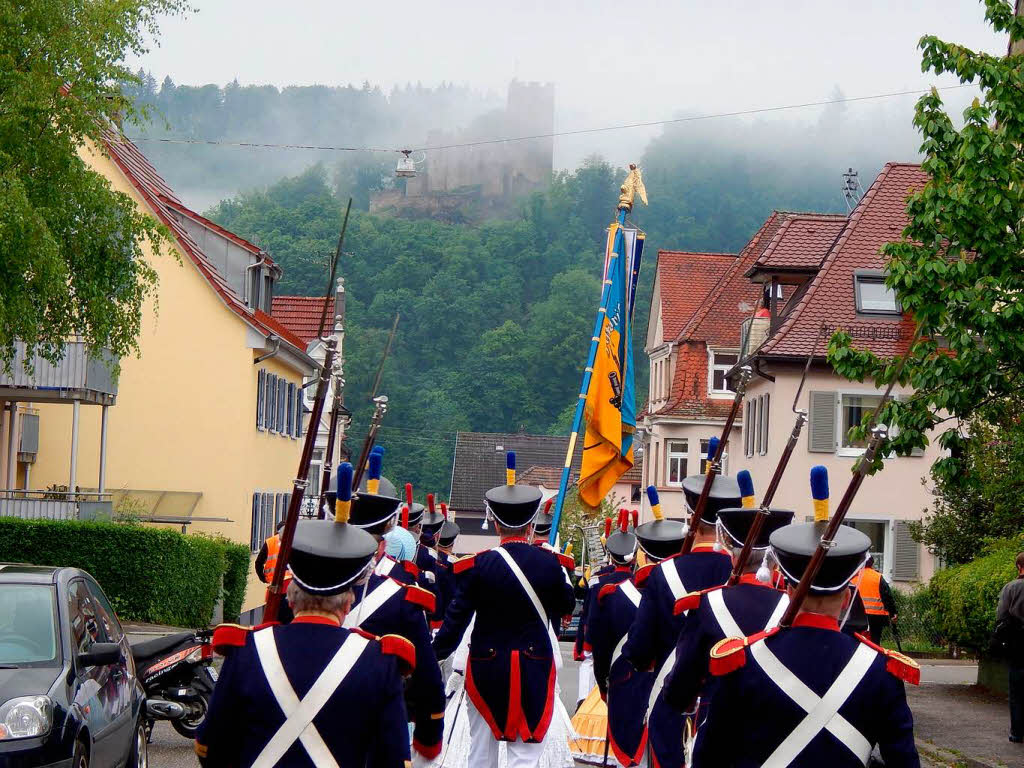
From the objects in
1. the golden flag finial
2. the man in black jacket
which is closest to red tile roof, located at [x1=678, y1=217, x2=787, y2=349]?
the man in black jacket

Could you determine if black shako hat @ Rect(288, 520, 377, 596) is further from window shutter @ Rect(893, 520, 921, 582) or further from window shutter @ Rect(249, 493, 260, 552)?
window shutter @ Rect(893, 520, 921, 582)

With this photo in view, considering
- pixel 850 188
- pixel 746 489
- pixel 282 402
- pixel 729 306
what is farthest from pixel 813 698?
pixel 729 306

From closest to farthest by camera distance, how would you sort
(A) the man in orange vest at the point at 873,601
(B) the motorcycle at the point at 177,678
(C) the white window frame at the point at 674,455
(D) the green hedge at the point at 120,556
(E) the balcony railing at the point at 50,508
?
(A) the man in orange vest at the point at 873,601 → (B) the motorcycle at the point at 177,678 → (D) the green hedge at the point at 120,556 → (E) the balcony railing at the point at 50,508 → (C) the white window frame at the point at 674,455

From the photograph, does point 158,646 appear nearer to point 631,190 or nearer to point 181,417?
point 631,190

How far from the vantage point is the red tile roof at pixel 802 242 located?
138 ft

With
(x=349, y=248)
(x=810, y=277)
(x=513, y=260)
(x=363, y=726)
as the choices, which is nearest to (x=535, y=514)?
(x=363, y=726)

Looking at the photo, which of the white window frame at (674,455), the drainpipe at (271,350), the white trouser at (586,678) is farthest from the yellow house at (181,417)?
the white trouser at (586,678)

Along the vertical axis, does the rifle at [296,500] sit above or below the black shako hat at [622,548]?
above

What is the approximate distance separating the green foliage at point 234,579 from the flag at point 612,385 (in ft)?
60.3

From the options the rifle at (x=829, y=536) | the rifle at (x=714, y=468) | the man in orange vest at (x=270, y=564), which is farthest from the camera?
the man in orange vest at (x=270, y=564)

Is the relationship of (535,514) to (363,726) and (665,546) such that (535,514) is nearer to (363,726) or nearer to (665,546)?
(665,546)

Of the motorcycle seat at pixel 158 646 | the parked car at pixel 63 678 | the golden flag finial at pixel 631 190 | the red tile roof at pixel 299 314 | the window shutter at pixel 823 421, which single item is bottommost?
the motorcycle seat at pixel 158 646

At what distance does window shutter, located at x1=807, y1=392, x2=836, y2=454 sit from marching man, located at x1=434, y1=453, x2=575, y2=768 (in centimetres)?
3018

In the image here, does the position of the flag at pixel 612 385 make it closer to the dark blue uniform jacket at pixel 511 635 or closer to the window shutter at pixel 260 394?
the dark blue uniform jacket at pixel 511 635
